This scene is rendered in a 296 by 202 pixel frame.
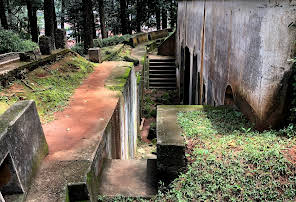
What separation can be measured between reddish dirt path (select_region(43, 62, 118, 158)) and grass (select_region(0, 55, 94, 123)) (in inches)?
11.9

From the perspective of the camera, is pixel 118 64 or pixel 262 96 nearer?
pixel 262 96

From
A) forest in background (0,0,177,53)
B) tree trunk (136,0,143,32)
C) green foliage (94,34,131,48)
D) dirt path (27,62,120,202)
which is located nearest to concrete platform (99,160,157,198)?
dirt path (27,62,120,202)

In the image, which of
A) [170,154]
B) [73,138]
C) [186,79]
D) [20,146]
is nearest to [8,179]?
[20,146]

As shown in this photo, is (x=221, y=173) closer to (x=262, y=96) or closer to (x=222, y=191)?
(x=222, y=191)

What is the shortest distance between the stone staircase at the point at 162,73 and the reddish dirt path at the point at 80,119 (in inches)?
410

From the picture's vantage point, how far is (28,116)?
160 inches

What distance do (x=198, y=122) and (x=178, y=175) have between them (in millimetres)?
1192

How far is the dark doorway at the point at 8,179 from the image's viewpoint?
3346 mm

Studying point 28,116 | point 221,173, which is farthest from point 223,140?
point 28,116

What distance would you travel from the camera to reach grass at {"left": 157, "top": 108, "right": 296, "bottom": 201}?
369 centimetres

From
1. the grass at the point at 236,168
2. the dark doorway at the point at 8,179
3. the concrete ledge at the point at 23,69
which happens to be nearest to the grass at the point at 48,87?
the concrete ledge at the point at 23,69

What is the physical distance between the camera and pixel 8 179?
3430 millimetres

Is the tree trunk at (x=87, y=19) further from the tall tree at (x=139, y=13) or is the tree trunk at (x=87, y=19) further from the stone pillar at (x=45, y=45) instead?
the tall tree at (x=139, y=13)

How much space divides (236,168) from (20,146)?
3.11 meters
